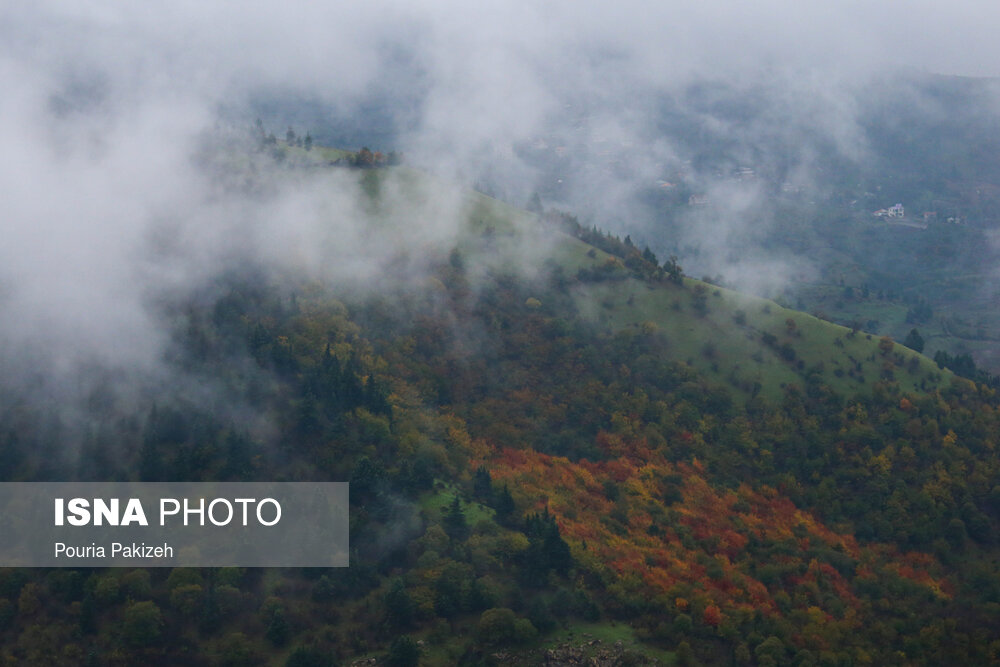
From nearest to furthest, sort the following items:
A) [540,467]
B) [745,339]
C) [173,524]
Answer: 1. [173,524]
2. [540,467]
3. [745,339]

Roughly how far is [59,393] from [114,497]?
1008 inches

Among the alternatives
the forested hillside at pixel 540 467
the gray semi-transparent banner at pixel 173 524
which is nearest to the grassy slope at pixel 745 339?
the forested hillside at pixel 540 467

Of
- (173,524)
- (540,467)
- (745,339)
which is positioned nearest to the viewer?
(173,524)

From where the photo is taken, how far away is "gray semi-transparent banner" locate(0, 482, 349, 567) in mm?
100438

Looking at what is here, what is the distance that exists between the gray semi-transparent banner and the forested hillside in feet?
7.70

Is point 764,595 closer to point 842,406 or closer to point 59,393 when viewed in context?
point 842,406

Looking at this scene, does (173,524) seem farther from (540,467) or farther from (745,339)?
(745,339)

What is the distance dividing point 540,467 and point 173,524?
2311 inches

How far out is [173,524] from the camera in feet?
345

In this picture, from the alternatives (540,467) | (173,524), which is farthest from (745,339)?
(173,524)

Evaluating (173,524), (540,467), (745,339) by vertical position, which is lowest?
(173,524)

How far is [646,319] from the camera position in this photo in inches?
7047

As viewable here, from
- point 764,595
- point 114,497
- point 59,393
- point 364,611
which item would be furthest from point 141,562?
point 764,595

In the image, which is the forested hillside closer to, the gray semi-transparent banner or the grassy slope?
the grassy slope
